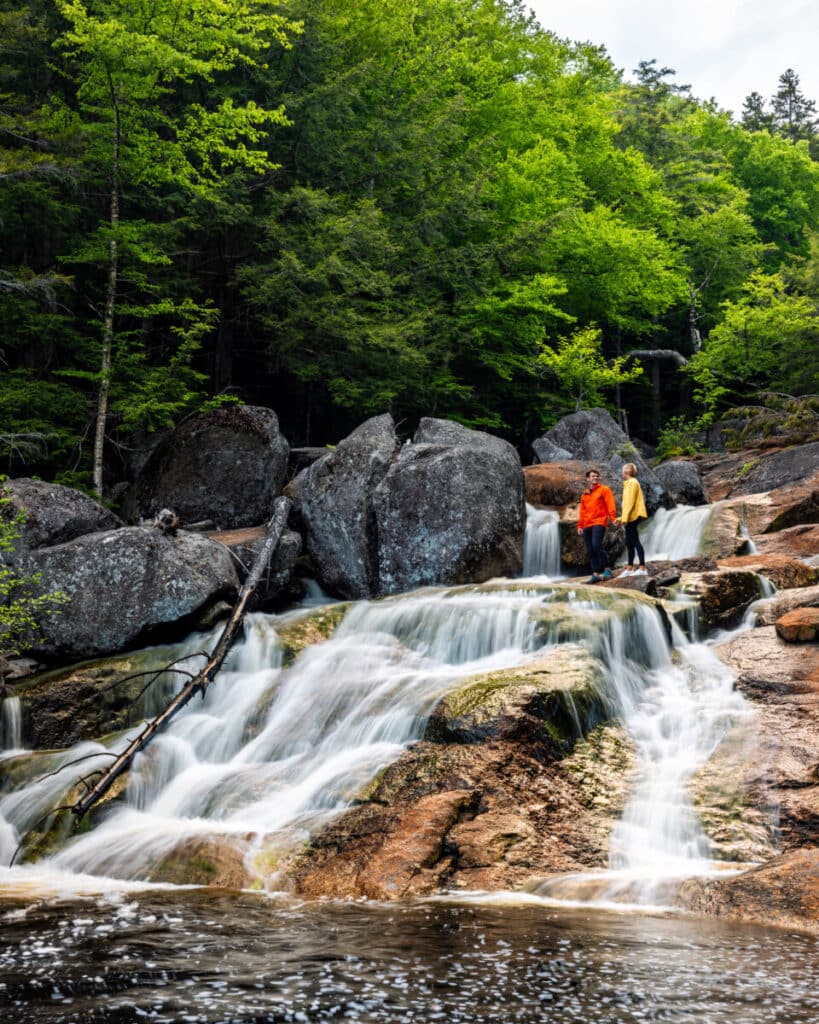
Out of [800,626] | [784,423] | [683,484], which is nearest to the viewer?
[800,626]

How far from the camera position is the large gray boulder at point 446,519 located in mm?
12812

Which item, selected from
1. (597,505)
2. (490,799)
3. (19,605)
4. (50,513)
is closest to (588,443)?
(597,505)

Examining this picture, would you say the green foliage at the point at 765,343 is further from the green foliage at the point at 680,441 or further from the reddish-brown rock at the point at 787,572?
the reddish-brown rock at the point at 787,572

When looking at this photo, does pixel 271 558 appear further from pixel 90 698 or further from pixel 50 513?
pixel 90 698

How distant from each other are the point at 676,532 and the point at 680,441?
10.4 meters

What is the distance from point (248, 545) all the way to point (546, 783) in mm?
6945

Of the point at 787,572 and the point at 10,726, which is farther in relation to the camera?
the point at 787,572

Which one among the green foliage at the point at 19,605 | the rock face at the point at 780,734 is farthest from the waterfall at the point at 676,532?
the green foliage at the point at 19,605

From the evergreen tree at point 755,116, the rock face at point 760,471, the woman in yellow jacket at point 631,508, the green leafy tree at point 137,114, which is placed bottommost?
the woman in yellow jacket at point 631,508

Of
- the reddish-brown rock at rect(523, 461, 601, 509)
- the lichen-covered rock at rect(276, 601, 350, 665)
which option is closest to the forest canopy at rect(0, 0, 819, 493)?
the reddish-brown rock at rect(523, 461, 601, 509)

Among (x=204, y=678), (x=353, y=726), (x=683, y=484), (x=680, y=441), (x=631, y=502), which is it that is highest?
(x=680, y=441)

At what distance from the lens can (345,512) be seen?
13.3 metres

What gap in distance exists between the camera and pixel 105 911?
4.97m

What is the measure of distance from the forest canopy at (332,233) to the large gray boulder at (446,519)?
4.62 m
